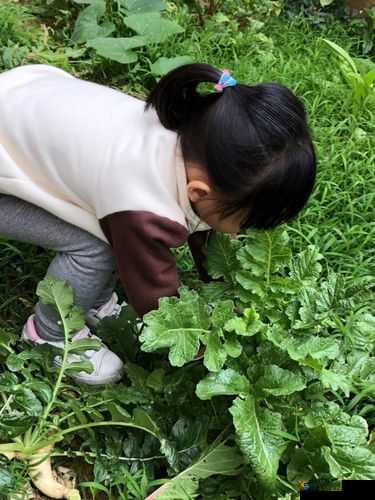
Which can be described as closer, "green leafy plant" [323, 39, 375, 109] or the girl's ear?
the girl's ear

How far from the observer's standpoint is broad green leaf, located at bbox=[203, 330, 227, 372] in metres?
1.68

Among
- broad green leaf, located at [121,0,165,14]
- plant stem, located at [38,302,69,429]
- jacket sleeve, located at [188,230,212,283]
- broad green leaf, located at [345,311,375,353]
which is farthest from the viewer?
broad green leaf, located at [121,0,165,14]

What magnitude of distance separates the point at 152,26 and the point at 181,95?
4.44ft

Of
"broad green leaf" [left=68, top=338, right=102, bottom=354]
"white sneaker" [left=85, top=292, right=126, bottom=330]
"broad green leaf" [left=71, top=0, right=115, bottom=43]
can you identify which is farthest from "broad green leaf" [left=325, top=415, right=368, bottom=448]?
"broad green leaf" [left=71, top=0, right=115, bottom=43]

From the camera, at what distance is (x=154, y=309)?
179cm

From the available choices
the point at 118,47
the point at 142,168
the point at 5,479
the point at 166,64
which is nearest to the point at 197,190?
the point at 142,168

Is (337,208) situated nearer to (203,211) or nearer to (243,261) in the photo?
(243,261)

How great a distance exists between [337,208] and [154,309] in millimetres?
1003

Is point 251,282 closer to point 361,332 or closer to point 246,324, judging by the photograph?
point 246,324

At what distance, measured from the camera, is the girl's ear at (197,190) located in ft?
5.48

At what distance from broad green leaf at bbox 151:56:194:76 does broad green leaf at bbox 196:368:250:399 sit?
57.0 inches

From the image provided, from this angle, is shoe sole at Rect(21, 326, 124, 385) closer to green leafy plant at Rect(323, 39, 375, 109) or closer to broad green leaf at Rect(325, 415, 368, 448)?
broad green leaf at Rect(325, 415, 368, 448)

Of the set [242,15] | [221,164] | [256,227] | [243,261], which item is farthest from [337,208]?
[242,15]

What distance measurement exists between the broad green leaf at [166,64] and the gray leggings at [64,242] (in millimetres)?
1126
